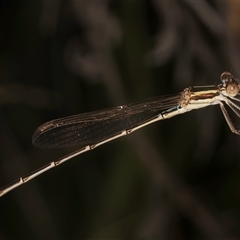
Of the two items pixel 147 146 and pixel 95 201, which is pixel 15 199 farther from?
pixel 147 146

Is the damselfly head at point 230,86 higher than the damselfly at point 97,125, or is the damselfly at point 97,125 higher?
the damselfly at point 97,125

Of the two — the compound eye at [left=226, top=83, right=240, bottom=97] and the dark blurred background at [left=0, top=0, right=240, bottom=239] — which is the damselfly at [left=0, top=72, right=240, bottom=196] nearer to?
the compound eye at [left=226, top=83, right=240, bottom=97]

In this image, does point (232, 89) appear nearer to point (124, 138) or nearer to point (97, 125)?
point (97, 125)

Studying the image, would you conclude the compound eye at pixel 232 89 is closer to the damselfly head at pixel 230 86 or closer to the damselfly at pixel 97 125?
the damselfly head at pixel 230 86

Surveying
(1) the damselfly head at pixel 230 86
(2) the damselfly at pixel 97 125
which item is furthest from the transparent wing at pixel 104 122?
(1) the damselfly head at pixel 230 86

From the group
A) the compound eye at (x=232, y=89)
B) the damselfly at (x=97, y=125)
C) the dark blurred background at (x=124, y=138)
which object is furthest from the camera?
the dark blurred background at (x=124, y=138)

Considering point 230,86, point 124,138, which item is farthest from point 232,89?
point 124,138

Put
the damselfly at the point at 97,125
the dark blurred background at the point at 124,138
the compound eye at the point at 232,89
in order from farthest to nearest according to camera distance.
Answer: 1. the dark blurred background at the point at 124,138
2. the damselfly at the point at 97,125
3. the compound eye at the point at 232,89

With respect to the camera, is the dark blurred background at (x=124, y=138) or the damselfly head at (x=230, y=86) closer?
the damselfly head at (x=230, y=86)
